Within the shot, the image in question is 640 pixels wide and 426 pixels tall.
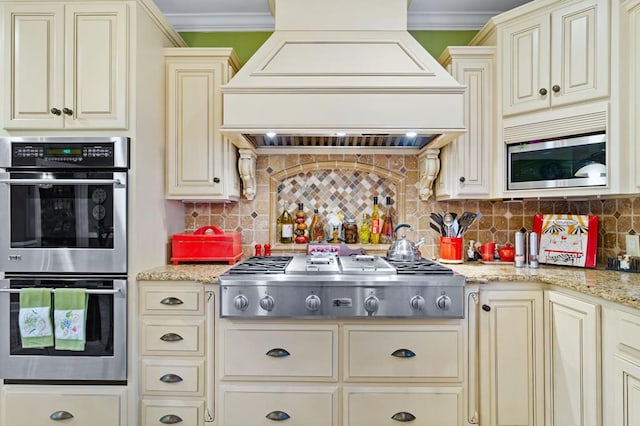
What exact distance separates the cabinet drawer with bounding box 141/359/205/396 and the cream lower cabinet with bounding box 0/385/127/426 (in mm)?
141

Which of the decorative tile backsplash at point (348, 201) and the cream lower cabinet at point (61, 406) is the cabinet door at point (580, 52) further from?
the cream lower cabinet at point (61, 406)

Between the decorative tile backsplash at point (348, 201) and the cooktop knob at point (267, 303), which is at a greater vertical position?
the decorative tile backsplash at point (348, 201)

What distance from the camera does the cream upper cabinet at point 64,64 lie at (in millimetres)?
2029

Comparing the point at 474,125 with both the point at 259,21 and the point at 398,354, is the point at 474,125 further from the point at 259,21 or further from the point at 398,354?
the point at 259,21

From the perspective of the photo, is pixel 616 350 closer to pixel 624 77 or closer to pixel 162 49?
pixel 624 77

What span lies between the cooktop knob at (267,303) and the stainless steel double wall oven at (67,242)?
0.75 metres

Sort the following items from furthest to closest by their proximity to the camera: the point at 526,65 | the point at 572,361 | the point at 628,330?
the point at 526,65 < the point at 572,361 < the point at 628,330

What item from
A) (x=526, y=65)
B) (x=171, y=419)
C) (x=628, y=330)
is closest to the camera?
(x=628, y=330)

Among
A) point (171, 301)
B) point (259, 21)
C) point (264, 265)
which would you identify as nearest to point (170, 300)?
point (171, 301)

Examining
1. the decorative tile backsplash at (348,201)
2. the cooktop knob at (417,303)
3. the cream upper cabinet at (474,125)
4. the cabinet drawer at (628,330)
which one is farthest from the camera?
the decorative tile backsplash at (348,201)

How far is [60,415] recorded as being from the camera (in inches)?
78.2

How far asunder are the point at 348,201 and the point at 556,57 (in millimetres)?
1575

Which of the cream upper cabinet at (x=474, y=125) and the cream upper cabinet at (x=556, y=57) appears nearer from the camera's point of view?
the cream upper cabinet at (x=556, y=57)

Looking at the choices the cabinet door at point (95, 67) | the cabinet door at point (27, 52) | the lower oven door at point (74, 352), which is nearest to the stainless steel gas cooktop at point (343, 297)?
the lower oven door at point (74, 352)
